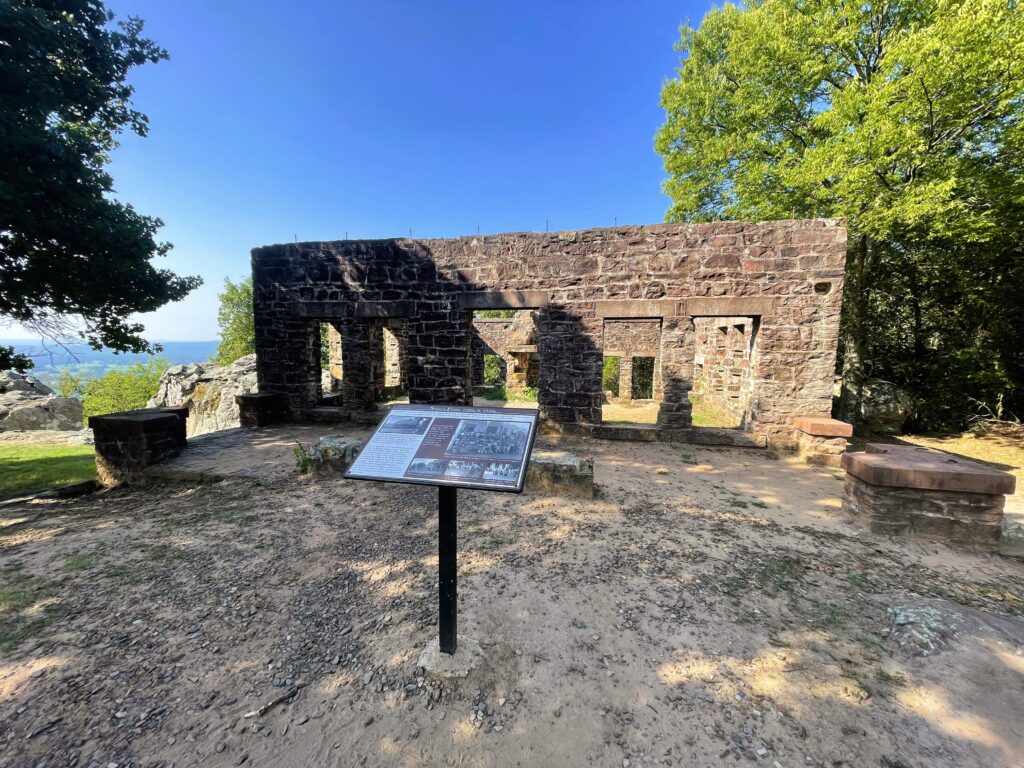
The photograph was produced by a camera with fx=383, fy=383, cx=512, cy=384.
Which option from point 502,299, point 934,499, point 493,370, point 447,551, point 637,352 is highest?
point 502,299

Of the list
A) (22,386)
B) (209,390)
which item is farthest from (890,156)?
(22,386)

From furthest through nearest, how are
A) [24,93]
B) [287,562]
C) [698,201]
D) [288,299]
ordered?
[698,201], [288,299], [24,93], [287,562]

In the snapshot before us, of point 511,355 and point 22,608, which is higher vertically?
point 511,355

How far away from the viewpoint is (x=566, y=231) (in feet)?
24.9

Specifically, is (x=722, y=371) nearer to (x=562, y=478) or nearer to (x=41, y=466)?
(x=562, y=478)

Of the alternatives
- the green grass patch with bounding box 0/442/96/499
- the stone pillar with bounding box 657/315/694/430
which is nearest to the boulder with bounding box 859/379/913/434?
the stone pillar with bounding box 657/315/694/430

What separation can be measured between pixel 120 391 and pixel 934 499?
43631 mm

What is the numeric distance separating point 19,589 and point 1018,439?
15.9 metres

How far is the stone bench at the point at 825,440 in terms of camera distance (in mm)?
6242

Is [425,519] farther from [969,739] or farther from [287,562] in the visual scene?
[969,739]

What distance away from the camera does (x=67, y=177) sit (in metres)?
5.07

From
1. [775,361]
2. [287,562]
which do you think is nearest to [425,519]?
[287,562]

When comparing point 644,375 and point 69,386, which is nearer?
point 644,375

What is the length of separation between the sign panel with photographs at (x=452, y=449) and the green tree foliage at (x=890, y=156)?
8145mm
